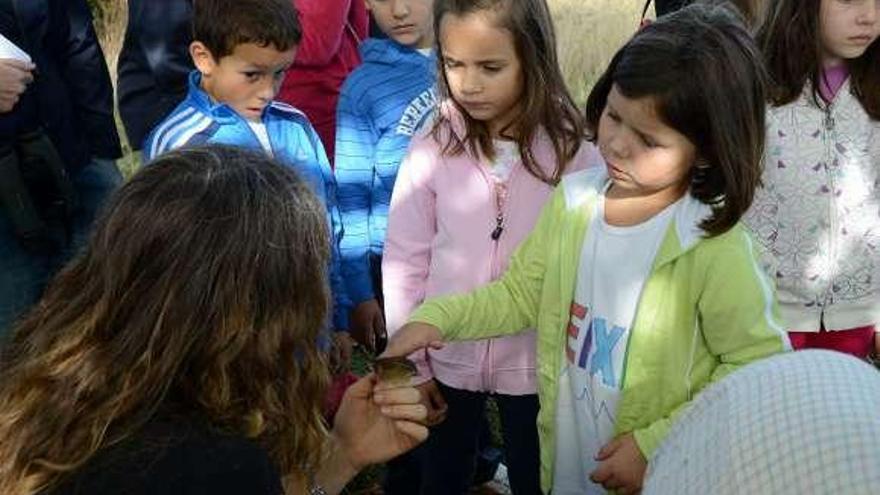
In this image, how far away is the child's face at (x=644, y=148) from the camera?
1989mm

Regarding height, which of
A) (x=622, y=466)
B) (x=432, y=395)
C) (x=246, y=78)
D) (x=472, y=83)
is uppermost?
(x=472, y=83)

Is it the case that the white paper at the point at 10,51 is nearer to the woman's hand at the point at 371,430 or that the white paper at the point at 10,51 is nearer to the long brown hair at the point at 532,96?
the long brown hair at the point at 532,96

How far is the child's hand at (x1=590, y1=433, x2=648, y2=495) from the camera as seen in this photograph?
196 cm

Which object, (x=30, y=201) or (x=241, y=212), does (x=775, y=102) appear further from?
(x=30, y=201)

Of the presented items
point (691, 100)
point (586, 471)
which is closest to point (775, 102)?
point (691, 100)

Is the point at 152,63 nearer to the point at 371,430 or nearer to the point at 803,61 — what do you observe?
the point at 371,430

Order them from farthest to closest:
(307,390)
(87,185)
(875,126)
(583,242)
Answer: (87,185) < (875,126) < (583,242) < (307,390)

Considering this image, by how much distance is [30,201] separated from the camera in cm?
304

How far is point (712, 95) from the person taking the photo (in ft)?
6.37

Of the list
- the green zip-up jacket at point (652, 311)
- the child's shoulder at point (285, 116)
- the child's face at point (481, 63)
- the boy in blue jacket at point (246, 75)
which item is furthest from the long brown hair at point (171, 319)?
the child's shoulder at point (285, 116)

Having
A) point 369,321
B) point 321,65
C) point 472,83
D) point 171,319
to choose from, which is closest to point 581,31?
point 321,65

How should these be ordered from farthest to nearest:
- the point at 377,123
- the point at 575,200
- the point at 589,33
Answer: the point at 589,33, the point at 377,123, the point at 575,200

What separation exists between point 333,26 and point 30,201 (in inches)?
50.9

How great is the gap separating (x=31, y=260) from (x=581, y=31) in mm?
6956
